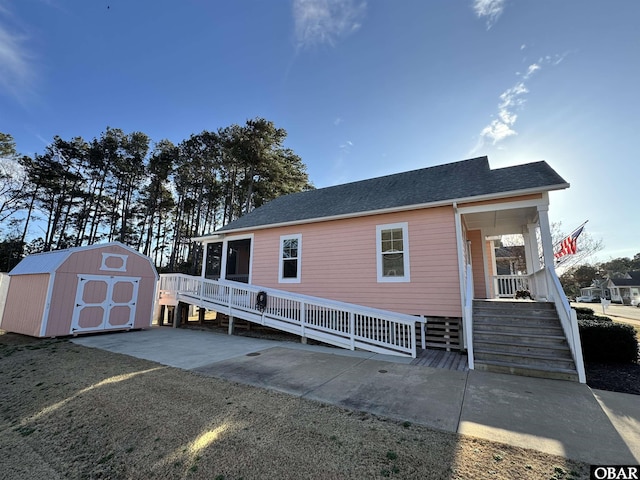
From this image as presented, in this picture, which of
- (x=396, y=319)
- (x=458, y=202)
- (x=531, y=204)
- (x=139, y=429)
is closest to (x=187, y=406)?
(x=139, y=429)

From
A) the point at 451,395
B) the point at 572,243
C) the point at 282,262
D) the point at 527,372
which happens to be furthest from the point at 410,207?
the point at 572,243

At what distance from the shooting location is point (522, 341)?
556cm

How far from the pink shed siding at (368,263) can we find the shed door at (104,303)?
442 cm

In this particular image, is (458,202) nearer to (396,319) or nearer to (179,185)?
(396,319)

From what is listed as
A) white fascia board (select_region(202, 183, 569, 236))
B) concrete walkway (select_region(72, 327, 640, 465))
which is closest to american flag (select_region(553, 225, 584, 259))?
white fascia board (select_region(202, 183, 569, 236))

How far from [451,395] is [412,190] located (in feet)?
20.9

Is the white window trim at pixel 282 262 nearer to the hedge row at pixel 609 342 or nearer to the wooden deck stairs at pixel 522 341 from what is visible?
A: the wooden deck stairs at pixel 522 341

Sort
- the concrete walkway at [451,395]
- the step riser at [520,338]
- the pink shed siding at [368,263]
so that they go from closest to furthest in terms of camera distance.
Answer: the concrete walkway at [451,395], the step riser at [520,338], the pink shed siding at [368,263]

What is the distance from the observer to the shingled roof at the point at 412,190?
7109 mm

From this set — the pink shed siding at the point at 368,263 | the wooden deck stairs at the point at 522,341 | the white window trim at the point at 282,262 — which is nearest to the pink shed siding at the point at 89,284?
the pink shed siding at the point at 368,263

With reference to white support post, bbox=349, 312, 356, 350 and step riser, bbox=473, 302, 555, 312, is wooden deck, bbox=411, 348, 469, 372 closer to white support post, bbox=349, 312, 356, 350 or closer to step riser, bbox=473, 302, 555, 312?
step riser, bbox=473, 302, 555, 312

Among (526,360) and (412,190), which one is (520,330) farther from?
(412,190)

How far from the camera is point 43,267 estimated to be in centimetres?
843

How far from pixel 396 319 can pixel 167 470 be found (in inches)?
205
